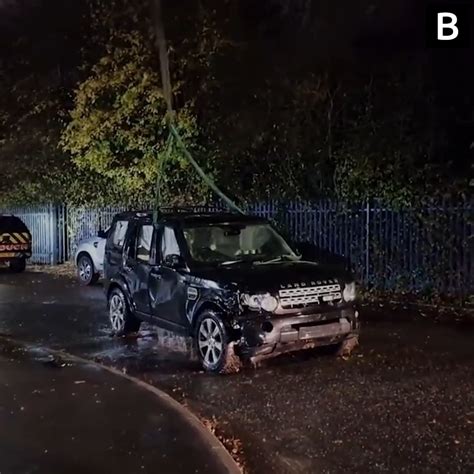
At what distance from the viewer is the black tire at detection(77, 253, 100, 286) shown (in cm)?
1789

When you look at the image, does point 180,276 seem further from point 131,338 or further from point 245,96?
point 245,96

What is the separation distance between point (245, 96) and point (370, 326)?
789 centimetres

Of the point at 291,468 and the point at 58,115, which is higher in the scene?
the point at 58,115

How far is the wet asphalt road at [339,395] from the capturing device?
18.6ft

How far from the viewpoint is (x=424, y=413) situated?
666 centimetres

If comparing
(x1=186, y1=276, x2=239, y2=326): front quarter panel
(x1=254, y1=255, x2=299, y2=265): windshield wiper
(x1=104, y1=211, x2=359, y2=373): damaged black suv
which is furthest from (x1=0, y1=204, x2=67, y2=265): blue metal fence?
(x1=186, y1=276, x2=239, y2=326): front quarter panel

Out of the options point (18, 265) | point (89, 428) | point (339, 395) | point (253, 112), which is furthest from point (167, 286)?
point (18, 265)

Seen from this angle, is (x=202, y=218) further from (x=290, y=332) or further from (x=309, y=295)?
(x=290, y=332)

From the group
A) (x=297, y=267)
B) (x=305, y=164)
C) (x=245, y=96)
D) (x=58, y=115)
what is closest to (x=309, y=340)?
(x=297, y=267)

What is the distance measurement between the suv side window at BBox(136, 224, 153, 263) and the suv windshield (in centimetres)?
82

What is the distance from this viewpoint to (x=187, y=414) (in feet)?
21.6

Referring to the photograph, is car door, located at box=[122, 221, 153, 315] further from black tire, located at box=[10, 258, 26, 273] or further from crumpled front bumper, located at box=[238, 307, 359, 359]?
black tire, located at box=[10, 258, 26, 273]

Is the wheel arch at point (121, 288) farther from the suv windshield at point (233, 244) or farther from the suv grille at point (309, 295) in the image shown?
the suv grille at point (309, 295)

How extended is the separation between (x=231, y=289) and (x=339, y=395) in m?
1.68
